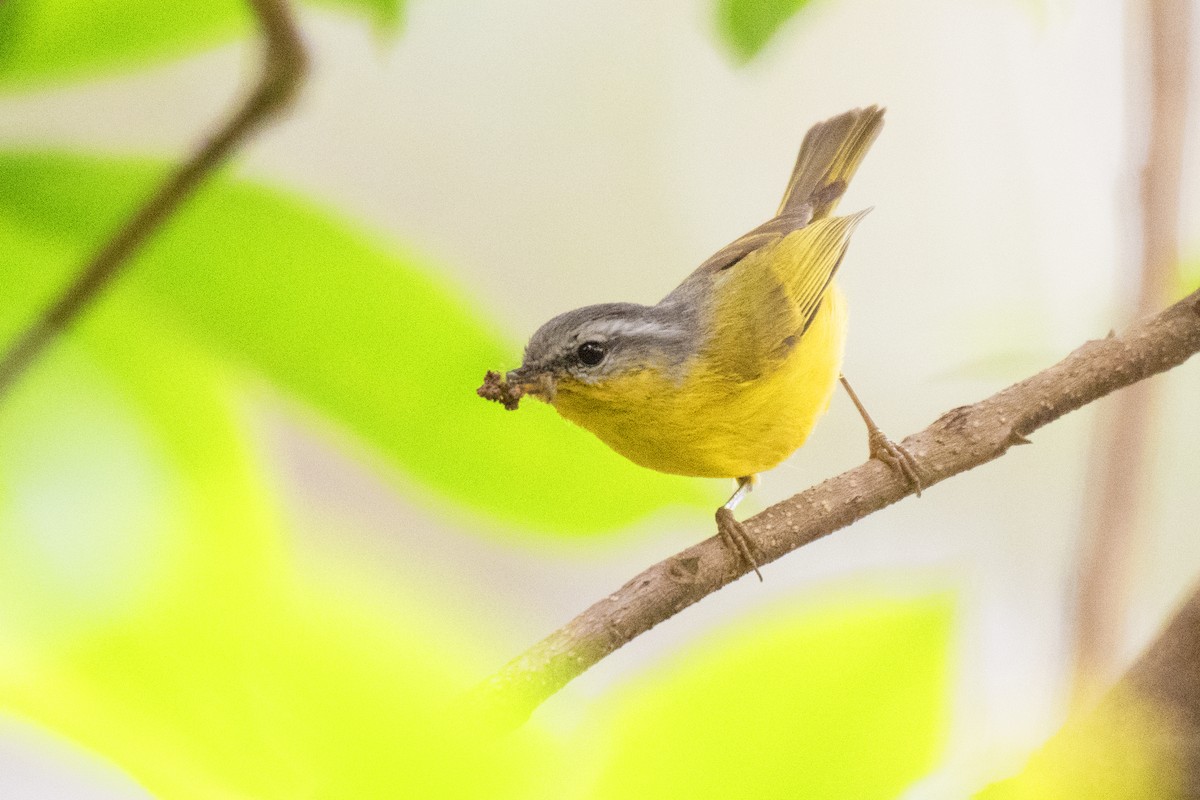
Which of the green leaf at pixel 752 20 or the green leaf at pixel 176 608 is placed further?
the green leaf at pixel 752 20

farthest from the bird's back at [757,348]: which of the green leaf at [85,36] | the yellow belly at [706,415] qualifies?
the green leaf at [85,36]

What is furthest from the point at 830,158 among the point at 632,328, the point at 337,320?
the point at 337,320

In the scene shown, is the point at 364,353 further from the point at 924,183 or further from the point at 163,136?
the point at 924,183

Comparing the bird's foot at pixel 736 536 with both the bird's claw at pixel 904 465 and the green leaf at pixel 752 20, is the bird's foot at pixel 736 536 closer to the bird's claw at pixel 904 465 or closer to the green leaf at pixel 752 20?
the bird's claw at pixel 904 465

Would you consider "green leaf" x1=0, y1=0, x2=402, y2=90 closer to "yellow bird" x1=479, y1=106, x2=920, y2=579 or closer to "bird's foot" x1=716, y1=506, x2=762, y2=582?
"yellow bird" x1=479, y1=106, x2=920, y2=579

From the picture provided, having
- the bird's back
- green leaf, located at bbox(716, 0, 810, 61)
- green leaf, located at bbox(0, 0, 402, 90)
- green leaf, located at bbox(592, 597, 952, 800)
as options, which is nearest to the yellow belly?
the bird's back

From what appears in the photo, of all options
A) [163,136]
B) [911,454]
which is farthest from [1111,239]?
[163,136]
